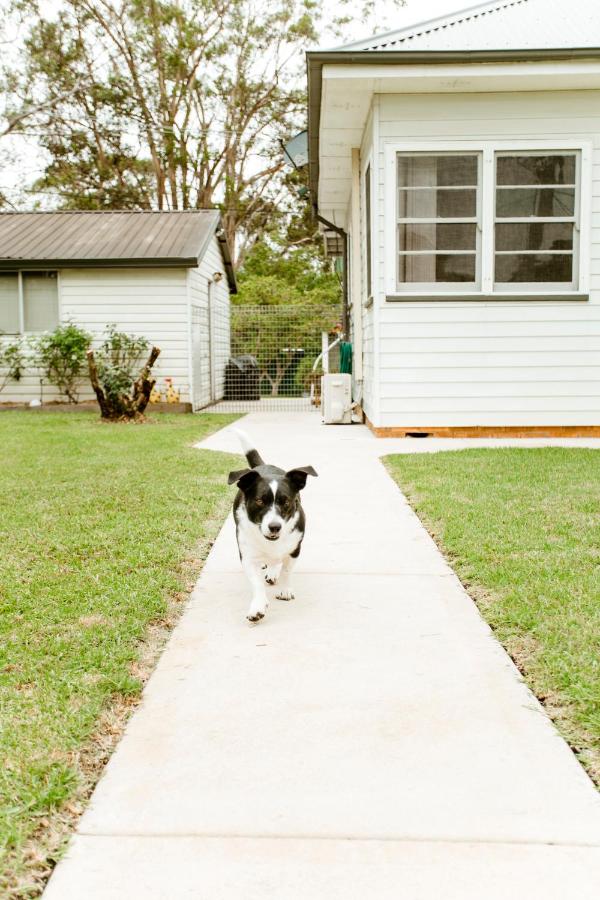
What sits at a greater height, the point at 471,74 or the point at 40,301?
the point at 471,74

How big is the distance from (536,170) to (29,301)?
10059 millimetres

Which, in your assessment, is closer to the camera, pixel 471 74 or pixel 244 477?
pixel 244 477

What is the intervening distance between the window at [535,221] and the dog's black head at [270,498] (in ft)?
21.0

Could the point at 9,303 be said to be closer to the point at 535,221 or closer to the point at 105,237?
the point at 105,237

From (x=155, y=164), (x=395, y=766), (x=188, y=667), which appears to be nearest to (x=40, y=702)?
(x=188, y=667)

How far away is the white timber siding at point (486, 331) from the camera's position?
9125 mm

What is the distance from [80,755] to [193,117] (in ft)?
101

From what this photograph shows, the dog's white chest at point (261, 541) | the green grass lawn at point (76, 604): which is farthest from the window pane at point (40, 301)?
the dog's white chest at point (261, 541)

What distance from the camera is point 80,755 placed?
2.34 m

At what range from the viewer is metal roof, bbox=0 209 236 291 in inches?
603

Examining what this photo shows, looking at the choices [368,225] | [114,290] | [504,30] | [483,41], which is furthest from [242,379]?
[483,41]

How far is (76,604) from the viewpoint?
362 centimetres

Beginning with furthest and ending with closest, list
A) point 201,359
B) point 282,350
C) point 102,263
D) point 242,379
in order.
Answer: point 242,379 < point 201,359 < point 282,350 < point 102,263

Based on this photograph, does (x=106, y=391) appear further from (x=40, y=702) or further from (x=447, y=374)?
(x=40, y=702)
